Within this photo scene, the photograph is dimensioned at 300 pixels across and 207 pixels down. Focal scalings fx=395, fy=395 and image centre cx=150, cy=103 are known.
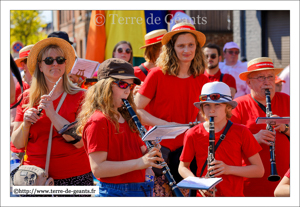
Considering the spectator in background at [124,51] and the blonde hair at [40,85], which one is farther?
the spectator in background at [124,51]

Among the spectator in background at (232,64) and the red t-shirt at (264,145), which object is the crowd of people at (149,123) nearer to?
the red t-shirt at (264,145)

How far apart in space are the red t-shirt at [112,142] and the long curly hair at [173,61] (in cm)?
115

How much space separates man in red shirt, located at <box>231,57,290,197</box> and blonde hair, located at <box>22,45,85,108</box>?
1.71 meters

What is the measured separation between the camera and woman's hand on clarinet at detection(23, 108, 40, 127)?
3608mm

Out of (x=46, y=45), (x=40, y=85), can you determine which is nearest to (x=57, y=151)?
(x=40, y=85)

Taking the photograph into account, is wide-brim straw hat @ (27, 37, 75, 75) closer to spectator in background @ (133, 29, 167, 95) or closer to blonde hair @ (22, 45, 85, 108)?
blonde hair @ (22, 45, 85, 108)

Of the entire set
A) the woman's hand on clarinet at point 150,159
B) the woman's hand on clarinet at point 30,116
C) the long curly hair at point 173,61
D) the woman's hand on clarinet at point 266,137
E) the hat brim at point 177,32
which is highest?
the hat brim at point 177,32

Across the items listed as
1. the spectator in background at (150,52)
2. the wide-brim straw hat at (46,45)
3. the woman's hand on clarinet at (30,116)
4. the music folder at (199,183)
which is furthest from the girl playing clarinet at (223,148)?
the spectator in background at (150,52)

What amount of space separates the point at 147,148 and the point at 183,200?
57cm

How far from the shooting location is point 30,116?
360 cm

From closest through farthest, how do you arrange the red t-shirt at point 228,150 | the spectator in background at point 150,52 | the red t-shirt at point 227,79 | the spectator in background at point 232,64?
the red t-shirt at point 228,150, the spectator in background at point 150,52, the red t-shirt at point 227,79, the spectator in background at point 232,64

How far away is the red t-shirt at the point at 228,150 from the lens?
3.38 metres

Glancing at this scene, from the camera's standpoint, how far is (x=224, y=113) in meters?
3.54

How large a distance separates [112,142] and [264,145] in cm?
174
